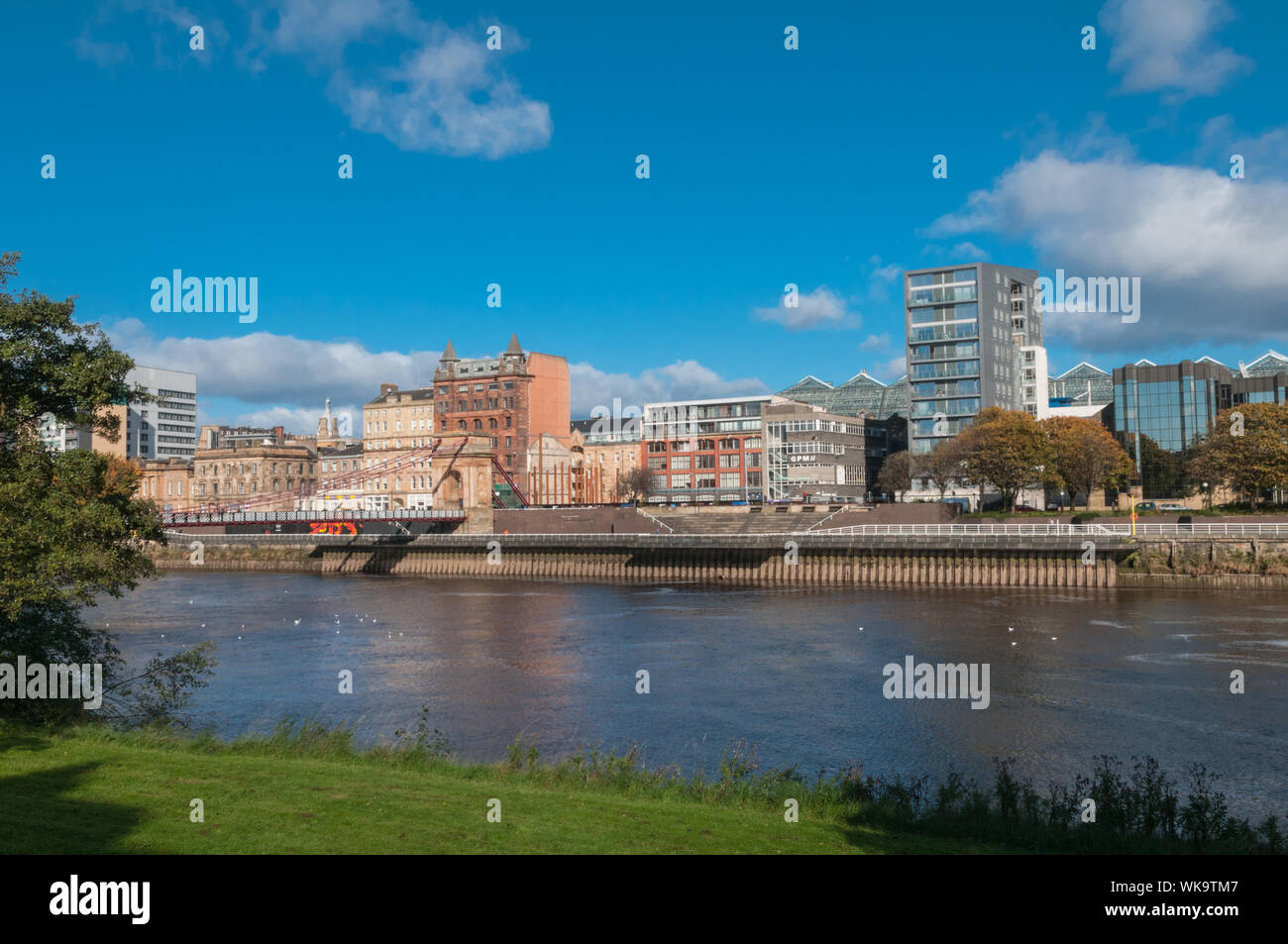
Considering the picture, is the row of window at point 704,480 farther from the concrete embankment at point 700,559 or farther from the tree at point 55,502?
the tree at point 55,502

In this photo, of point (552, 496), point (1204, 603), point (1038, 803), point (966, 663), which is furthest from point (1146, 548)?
point (552, 496)

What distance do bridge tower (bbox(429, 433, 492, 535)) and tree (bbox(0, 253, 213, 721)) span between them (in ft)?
291

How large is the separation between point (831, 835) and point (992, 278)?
125 meters

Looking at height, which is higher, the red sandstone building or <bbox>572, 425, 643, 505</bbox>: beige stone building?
the red sandstone building

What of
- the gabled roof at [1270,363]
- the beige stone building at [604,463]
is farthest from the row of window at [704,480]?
the gabled roof at [1270,363]

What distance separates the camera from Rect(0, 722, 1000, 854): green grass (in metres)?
14.4

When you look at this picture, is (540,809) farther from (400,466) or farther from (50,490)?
(400,466)

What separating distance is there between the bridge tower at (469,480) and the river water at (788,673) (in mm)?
42092

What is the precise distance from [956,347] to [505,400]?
62.7 metres

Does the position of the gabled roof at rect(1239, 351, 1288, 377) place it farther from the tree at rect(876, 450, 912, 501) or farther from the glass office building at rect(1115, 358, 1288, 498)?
the tree at rect(876, 450, 912, 501)

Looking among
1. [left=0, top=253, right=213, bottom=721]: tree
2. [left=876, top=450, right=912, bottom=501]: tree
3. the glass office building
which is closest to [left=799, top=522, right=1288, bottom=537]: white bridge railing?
[left=876, top=450, right=912, bottom=501]: tree

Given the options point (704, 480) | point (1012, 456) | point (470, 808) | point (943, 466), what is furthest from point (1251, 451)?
point (470, 808)

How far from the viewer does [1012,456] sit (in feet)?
321
